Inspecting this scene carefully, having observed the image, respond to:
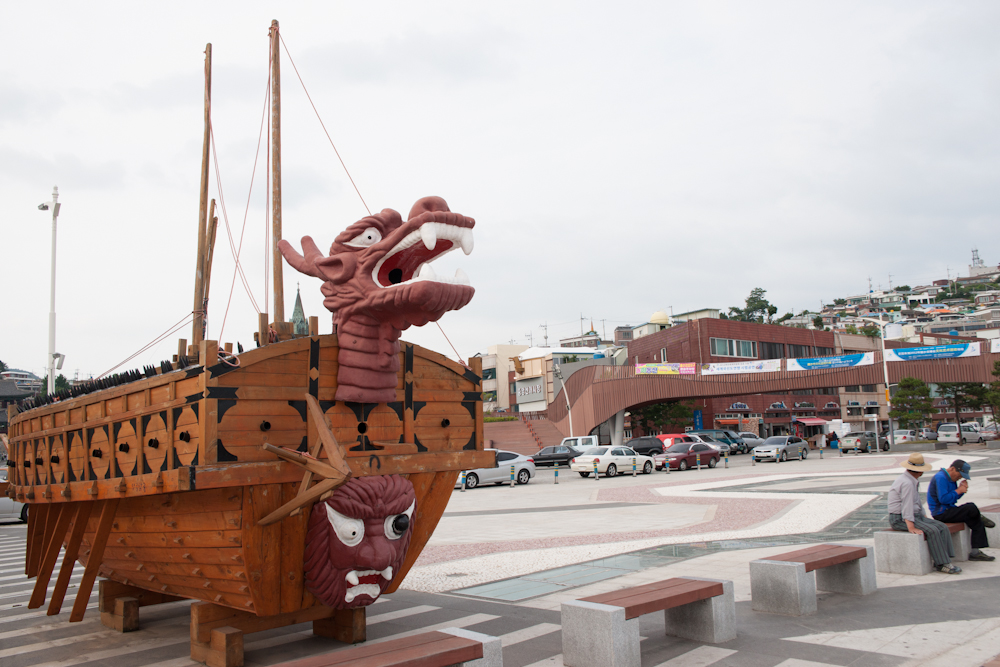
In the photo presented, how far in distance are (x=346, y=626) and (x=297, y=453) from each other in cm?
189

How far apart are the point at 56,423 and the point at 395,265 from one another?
4.08 m

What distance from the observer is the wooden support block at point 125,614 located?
6766mm

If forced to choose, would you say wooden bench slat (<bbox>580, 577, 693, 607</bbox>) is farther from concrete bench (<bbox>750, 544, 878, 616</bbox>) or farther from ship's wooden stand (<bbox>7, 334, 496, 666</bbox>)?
ship's wooden stand (<bbox>7, 334, 496, 666</bbox>)

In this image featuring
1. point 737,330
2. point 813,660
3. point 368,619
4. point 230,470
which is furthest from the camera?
point 737,330

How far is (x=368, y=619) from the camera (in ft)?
22.5

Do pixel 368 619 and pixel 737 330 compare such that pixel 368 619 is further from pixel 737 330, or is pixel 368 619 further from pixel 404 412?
pixel 737 330

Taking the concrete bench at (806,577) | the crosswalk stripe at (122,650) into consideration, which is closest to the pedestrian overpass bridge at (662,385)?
the concrete bench at (806,577)

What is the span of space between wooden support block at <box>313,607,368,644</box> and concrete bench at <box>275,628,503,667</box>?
168 cm

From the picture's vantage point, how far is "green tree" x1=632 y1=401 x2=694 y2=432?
155 ft

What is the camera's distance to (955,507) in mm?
8430

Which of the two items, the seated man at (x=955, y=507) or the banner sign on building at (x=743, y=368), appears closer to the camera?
the seated man at (x=955, y=507)

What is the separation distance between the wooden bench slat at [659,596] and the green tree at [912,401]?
129 feet

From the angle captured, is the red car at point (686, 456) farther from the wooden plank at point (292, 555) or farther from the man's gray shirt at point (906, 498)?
the wooden plank at point (292, 555)

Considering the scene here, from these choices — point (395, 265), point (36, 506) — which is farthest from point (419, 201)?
point (36, 506)
